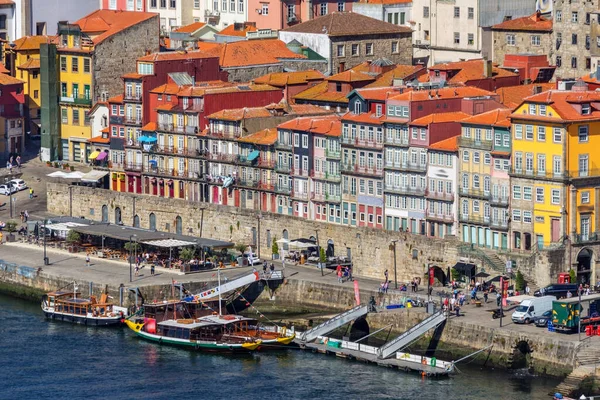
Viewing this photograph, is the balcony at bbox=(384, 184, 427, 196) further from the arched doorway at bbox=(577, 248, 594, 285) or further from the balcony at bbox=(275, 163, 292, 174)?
the arched doorway at bbox=(577, 248, 594, 285)

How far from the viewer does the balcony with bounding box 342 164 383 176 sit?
18025 centimetres

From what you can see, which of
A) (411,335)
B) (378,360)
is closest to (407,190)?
(411,335)

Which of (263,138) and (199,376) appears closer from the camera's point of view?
(199,376)

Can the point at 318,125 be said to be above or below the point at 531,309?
above

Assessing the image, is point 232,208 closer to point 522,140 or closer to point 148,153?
point 148,153

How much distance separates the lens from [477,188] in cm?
17275

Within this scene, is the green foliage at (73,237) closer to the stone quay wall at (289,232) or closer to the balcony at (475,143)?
the stone quay wall at (289,232)

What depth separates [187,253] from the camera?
182125mm

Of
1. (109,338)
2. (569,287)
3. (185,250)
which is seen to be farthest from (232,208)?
(569,287)

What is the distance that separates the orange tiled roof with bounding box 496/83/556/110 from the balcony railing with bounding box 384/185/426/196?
1271cm

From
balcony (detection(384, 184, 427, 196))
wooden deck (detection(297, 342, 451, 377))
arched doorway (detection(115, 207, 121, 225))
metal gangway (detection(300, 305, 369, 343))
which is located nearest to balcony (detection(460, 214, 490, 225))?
balcony (detection(384, 184, 427, 196))

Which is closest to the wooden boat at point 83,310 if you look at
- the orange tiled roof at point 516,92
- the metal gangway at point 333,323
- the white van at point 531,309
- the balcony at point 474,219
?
the metal gangway at point 333,323

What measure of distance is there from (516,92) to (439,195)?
18911 millimetres

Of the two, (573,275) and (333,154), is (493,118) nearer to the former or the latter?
(573,275)
